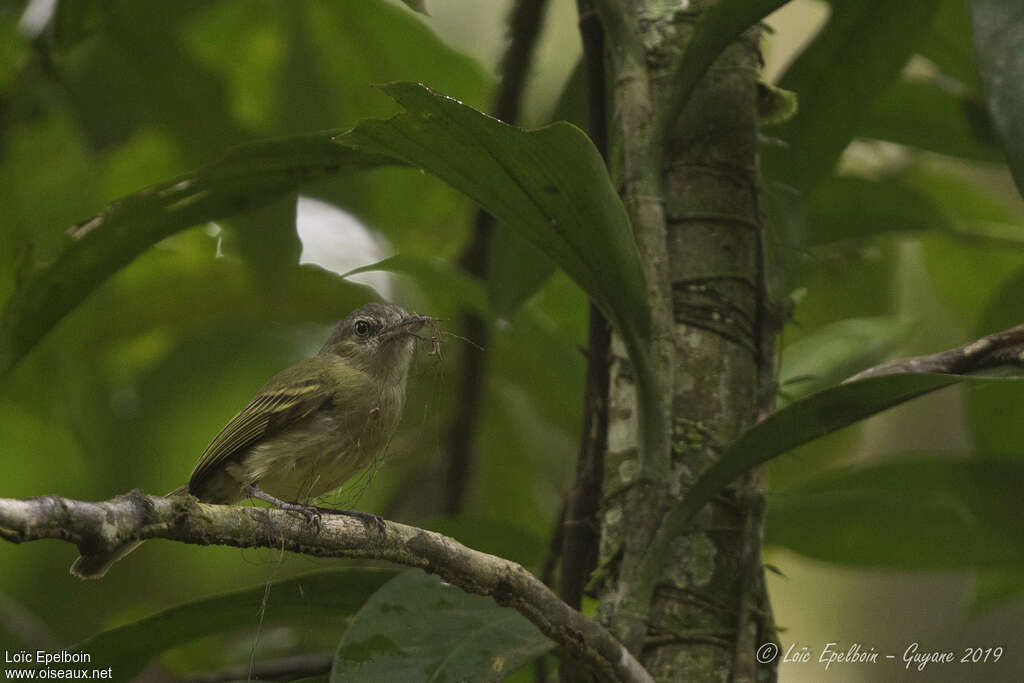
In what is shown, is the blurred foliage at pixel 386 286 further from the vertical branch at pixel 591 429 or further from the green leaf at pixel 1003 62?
the green leaf at pixel 1003 62

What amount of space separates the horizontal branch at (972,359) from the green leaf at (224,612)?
2.94 ft

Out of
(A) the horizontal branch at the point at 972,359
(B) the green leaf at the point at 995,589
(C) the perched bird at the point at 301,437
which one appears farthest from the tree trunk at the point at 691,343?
(B) the green leaf at the point at 995,589

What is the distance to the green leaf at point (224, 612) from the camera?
188cm

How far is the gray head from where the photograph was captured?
8.16 ft

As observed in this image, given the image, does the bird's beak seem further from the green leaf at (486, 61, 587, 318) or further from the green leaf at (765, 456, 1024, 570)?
the green leaf at (765, 456, 1024, 570)

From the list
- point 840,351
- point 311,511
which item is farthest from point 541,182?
point 840,351

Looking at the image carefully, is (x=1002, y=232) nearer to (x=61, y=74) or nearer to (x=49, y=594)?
(x=61, y=74)

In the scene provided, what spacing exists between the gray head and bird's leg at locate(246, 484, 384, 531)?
44cm

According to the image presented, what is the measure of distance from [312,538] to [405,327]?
1.17 m

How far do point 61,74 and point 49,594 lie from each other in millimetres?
1507

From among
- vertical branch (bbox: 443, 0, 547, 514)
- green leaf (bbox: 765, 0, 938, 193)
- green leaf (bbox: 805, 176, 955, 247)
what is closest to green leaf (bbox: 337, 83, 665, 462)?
green leaf (bbox: 765, 0, 938, 193)

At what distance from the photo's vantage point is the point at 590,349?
196 cm

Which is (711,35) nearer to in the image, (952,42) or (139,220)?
(139,220)

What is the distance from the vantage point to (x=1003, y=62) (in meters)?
1.72
